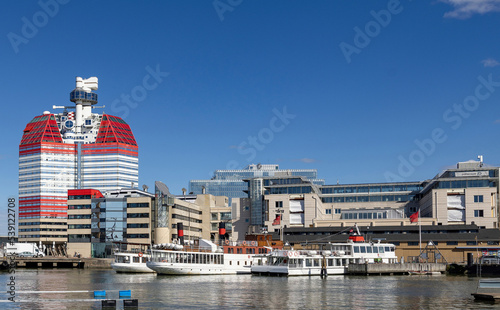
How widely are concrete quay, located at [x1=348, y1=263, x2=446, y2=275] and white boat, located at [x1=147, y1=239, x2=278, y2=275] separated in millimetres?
19372

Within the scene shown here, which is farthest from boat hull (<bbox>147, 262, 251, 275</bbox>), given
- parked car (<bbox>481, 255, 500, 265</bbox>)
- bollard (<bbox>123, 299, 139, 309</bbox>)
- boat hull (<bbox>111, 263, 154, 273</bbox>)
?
bollard (<bbox>123, 299, 139, 309</bbox>)

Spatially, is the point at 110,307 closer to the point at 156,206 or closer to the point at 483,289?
the point at 483,289

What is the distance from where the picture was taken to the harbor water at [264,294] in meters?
70.2

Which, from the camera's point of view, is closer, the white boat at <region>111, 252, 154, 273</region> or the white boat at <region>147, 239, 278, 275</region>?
the white boat at <region>147, 239, 278, 275</region>

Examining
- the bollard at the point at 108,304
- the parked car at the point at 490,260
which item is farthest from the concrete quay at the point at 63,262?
the bollard at the point at 108,304

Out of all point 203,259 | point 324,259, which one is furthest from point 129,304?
point 324,259

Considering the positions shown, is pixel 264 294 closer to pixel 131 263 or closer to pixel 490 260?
pixel 131 263

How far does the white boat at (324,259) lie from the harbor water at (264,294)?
11.2m

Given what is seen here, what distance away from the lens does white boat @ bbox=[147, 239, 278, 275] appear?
12544 cm

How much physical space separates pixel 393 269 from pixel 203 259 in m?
34.8

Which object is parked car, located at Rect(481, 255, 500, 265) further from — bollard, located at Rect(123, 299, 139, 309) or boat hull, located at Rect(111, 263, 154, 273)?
bollard, located at Rect(123, 299, 139, 309)

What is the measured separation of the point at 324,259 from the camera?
402 feet

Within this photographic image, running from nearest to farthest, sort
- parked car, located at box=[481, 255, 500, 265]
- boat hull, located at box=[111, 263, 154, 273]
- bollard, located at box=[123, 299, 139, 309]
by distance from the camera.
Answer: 1. bollard, located at box=[123, 299, 139, 309]
2. parked car, located at box=[481, 255, 500, 265]
3. boat hull, located at box=[111, 263, 154, 273]

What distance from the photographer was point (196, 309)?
219 ft
